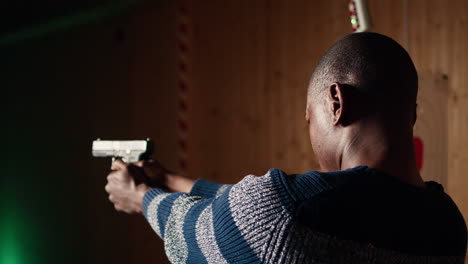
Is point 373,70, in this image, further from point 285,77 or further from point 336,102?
point 285,77

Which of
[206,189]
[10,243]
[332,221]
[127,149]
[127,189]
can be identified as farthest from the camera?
[10,243]

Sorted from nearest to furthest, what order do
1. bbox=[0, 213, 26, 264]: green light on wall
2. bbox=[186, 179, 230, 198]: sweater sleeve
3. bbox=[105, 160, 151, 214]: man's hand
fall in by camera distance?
bbox=[105, 160, 151, 214]: man's hand, bbox=[186, 179, 230, 198]: sweater sleeve, bbox=[0, 213, 26, 264]: green light on wall

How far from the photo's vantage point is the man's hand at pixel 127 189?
1.15 meters

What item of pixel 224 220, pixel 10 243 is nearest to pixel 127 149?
pixel 224 220

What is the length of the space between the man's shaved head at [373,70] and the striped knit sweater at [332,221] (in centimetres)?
14

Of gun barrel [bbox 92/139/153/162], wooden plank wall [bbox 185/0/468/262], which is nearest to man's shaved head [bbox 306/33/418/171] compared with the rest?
gun barrel [bbox 92/139/153/162]

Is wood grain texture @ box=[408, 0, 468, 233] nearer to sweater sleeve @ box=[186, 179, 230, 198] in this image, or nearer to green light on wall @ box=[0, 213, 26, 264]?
sweater sleeve @ box=[186, 179, 230, 198]

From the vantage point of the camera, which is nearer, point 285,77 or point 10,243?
point 10,243

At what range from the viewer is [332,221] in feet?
2.17

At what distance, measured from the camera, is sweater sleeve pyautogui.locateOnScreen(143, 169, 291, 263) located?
2.26 feet

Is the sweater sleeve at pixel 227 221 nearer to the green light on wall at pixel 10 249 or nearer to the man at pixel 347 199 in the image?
the man at pixel 347 199

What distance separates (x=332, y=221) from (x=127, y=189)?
2.26 ft

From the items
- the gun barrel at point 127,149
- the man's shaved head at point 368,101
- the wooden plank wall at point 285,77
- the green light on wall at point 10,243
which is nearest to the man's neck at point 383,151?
the man's shaved head at point 368,101

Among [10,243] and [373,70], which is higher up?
[373,70]
